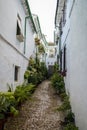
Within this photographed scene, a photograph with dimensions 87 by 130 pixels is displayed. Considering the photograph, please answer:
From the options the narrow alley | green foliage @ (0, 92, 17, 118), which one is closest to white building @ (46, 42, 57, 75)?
the narrow alley

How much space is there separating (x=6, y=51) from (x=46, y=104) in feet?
13.7

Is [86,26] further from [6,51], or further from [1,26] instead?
[6,51]

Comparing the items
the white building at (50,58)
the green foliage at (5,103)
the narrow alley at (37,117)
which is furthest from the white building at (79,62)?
the white building at (50,58)

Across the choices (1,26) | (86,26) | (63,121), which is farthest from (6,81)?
(86,26)

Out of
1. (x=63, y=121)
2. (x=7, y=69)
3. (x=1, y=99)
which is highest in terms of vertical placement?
(x=7, y=69)

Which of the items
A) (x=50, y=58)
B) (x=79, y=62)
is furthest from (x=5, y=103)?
(x=50, y=58)

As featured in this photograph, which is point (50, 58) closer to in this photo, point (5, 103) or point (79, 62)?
point (5, 103)

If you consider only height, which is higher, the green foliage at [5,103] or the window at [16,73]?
the window at [16,73]

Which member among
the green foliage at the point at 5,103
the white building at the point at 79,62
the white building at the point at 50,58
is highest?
the white building at the point at 50,58

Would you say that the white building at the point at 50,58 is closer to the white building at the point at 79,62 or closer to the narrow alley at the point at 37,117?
the narrow alley at the point at 37,117

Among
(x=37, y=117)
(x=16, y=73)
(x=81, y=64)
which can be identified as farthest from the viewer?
(x=16, y=73)

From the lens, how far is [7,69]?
8.39 meters

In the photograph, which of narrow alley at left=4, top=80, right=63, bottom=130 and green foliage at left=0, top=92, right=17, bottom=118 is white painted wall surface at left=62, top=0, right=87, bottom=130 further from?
green foliage at left=0, top=92, right=17, bottom=118

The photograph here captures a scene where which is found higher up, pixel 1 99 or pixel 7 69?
pixel 7 69
